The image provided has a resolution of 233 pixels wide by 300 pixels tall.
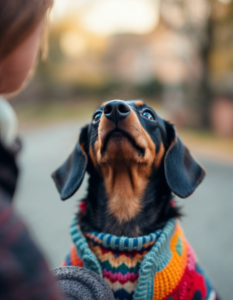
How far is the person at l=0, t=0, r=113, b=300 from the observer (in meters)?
0.60

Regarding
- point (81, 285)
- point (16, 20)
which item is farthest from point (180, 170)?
point (16, 20)

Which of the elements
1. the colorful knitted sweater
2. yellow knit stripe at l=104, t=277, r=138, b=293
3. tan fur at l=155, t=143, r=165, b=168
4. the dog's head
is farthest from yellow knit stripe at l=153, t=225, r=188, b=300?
tan fur at l=155, t=143, r=165, b=168

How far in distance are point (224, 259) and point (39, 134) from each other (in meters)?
7.79

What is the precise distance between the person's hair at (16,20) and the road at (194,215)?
1466mm

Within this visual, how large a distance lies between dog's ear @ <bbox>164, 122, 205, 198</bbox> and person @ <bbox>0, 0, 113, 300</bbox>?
2.44 ft

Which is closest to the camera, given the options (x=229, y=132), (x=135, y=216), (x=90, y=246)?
(x=90, y=246)

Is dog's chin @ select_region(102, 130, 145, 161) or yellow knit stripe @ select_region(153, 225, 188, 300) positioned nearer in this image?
yellow knit stripe @ select_region(153, 225, 188, 300)

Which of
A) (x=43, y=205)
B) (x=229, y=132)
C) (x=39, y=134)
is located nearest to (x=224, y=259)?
(x=43, y=205)

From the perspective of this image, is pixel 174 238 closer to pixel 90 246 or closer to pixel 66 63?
pixel 90 246

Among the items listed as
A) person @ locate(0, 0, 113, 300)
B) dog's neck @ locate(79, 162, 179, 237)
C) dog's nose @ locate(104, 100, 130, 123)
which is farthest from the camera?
dog's neck @ locate(79, 162, 179, 237)

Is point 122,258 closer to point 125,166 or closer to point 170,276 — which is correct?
point 170,276

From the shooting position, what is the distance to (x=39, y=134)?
32.6 feet

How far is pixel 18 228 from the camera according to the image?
0.64 meters

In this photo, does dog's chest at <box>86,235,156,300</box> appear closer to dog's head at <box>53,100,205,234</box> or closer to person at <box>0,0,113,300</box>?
dog's head at <box>53,100,205,234</box>
